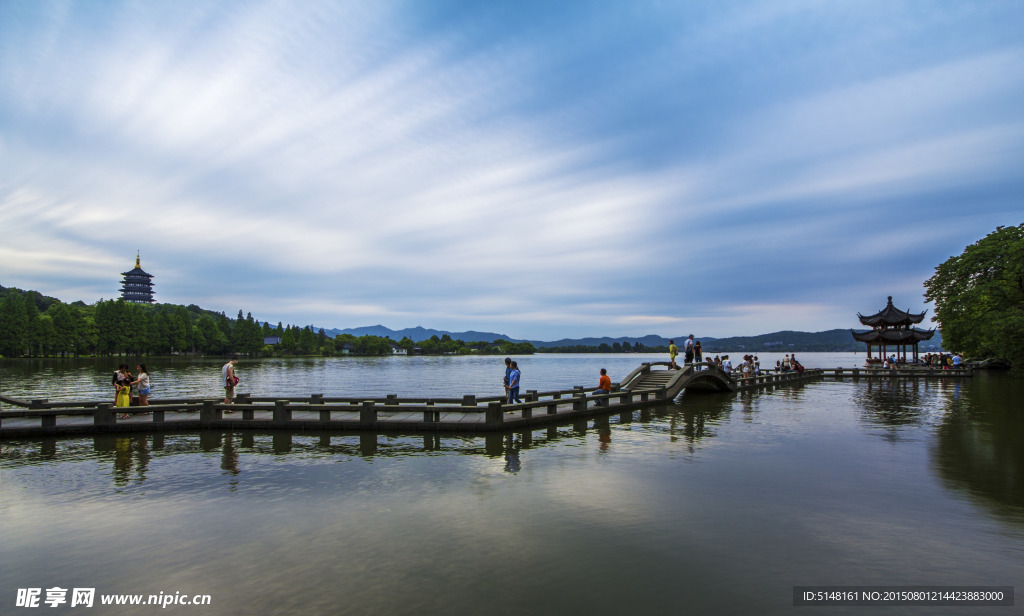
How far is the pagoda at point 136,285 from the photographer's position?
594 feet

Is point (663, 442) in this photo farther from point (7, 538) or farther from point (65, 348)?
point (65, 348)

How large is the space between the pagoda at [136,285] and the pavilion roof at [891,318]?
8522 inches

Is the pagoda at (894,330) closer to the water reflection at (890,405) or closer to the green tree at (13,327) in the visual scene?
the water reflection at (890,405)

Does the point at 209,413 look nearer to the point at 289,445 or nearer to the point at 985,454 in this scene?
the point at 289,445

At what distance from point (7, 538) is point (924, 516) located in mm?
14707

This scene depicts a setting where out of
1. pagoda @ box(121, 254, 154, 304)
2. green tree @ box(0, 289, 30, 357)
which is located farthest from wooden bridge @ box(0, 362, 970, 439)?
pagoda @ box(121, 254, 154, 304)

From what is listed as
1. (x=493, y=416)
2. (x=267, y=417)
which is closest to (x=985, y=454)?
(x=493, y=416)

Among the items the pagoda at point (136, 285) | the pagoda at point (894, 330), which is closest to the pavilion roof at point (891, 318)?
the pagoda at point (894, 330)

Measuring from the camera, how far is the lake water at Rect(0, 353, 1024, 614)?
19.6 ft

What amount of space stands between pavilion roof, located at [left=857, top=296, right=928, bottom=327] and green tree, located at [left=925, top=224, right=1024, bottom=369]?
5.62 m

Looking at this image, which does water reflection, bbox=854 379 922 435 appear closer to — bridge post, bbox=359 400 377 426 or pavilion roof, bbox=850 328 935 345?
bridge post, bbox=359 400 377 426

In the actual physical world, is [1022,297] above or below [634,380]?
above

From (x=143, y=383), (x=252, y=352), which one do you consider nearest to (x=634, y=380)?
(x=143, y=383)

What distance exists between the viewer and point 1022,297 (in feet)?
126
